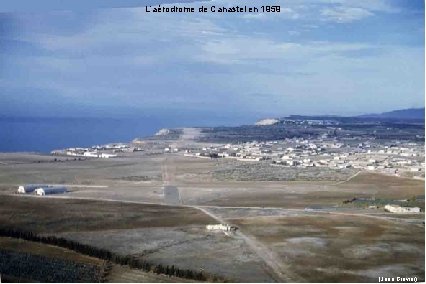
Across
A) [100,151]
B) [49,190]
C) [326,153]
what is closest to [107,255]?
[49,190]

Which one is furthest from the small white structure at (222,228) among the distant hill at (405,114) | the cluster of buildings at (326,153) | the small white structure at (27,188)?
the small white structure at (27,188)

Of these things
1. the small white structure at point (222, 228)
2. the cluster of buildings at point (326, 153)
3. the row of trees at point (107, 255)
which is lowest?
the row of trees at point (107, 255)

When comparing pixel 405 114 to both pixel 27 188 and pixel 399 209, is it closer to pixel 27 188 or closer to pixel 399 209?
pixel 399 209

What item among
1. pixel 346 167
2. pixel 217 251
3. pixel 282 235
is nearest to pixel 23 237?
pixel 217 251

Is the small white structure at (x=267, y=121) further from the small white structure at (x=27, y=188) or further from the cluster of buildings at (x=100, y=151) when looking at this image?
the small white structure at (x=27, y=188)

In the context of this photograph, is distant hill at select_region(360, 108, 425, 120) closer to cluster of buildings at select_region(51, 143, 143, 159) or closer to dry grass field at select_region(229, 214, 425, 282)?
dry grass field at select_region(229, 214, 425, 282)
